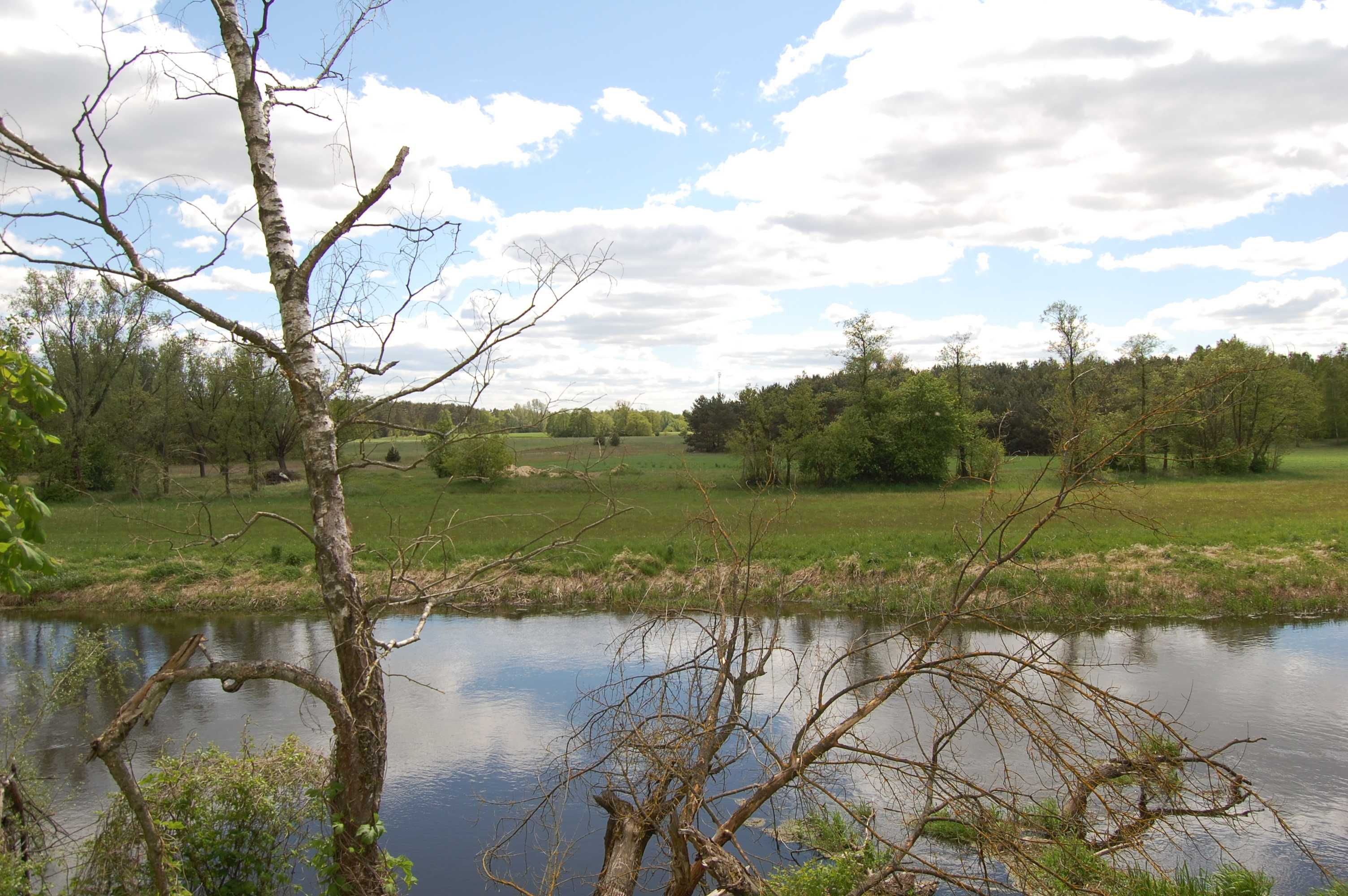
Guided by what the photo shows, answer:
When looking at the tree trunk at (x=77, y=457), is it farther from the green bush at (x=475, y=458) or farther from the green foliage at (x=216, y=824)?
the green foliage at (x=216, y=824)

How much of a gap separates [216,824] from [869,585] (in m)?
15.1

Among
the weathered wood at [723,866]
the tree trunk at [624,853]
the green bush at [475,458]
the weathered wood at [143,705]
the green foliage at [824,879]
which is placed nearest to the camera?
the weathered wood at [143,705]

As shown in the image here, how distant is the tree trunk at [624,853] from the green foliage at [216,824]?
2158 millimetres

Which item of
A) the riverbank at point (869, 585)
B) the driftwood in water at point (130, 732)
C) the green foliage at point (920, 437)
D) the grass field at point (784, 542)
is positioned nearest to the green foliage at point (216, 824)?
the driftwood in water at point (130, 732)

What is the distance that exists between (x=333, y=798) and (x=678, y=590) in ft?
45.6

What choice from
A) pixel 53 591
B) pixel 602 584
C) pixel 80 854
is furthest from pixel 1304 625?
pixel 53 591

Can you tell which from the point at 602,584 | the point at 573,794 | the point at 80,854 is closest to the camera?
the point at 80,854

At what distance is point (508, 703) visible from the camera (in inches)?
505

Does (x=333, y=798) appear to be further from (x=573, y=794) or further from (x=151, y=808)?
(x=573, y=794)

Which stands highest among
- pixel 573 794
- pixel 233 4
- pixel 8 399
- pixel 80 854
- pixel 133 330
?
pixel 233 4

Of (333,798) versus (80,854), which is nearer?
(333,798)

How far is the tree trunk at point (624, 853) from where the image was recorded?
254 inches

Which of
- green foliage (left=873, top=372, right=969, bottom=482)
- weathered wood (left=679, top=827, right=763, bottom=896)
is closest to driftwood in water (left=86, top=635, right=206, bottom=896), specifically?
weathered wood (left=679, top=827, right=763, bottom=896)

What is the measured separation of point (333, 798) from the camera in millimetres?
5465
